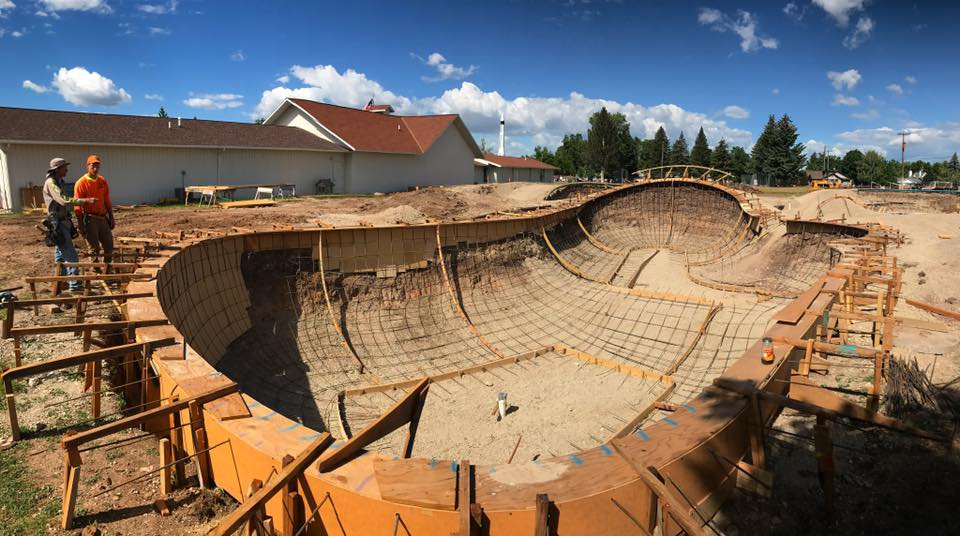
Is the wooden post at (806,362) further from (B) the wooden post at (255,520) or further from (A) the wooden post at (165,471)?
(A) the wooden post at (165,471)

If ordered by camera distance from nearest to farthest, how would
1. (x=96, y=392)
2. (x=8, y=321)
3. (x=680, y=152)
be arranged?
(x=96, y=392), (x=8, y=321), (x=680, y=152)

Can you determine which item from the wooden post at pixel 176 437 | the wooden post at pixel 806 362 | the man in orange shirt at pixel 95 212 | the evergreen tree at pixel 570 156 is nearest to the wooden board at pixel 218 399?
the wooden post at pixel 176 437

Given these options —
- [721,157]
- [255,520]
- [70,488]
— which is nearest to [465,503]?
[255,520]

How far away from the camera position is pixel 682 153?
64.2 m

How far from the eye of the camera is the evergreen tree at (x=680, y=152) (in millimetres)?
63562

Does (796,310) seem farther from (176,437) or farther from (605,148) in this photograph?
(605,148)

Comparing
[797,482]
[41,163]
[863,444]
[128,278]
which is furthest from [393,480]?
[41,163]

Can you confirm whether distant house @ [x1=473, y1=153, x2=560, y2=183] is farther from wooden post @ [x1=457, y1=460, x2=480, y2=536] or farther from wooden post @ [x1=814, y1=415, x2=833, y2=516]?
wooden post @ [x1=457, y1=460, x2=480, y2=536]

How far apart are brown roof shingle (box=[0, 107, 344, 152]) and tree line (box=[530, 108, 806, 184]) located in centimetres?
3960

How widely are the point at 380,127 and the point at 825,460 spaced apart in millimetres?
28804

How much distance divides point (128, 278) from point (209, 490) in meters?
3.76

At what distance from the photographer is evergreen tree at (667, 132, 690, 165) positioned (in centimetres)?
6356

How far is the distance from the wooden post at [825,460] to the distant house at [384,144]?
24472 mm

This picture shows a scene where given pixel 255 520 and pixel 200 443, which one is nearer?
pixel 255 520
